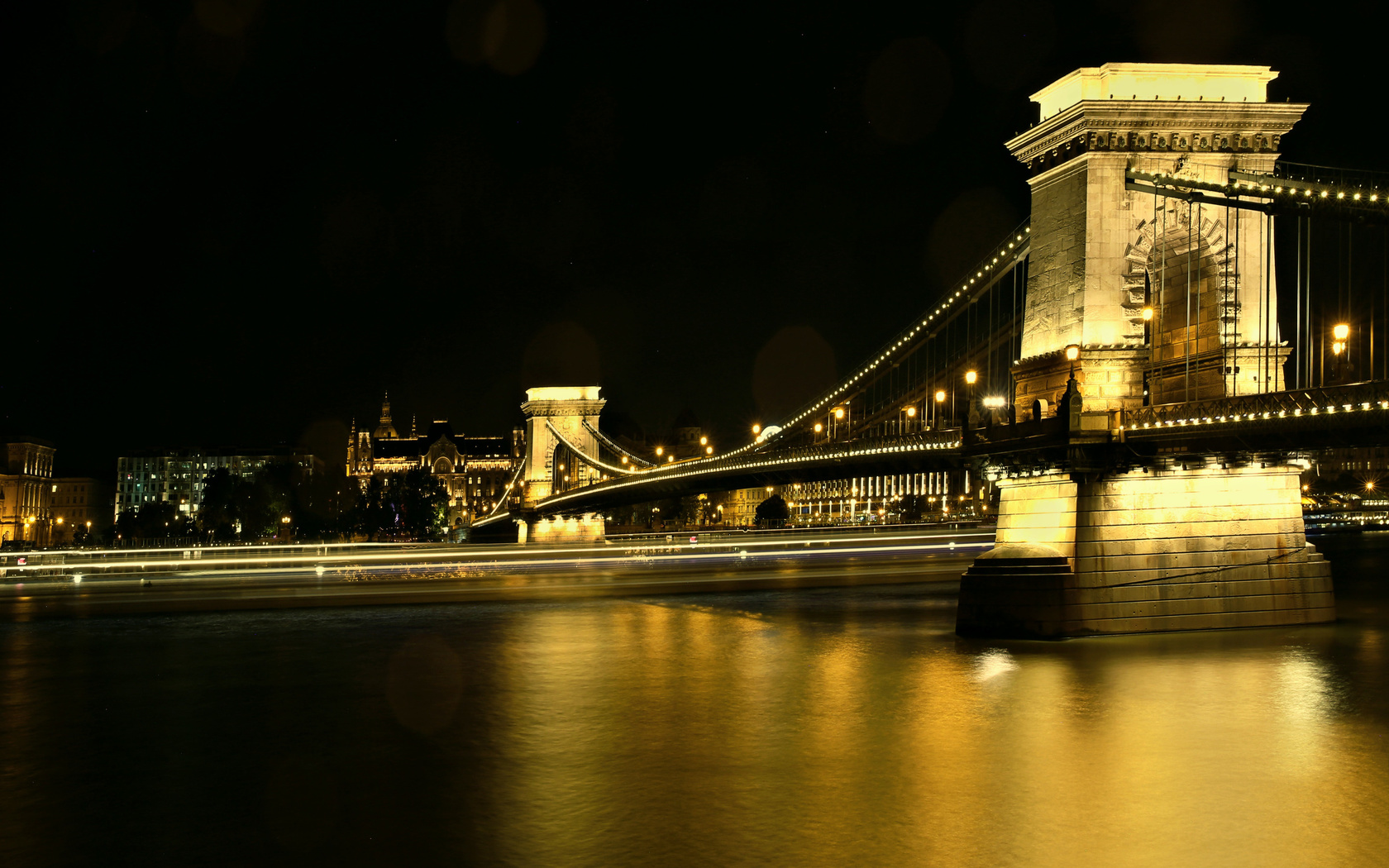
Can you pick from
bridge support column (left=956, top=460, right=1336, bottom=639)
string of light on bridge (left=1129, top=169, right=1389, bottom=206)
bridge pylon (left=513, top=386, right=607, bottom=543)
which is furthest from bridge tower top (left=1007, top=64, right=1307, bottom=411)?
bridge pylon (left=513, top=386, right=607, bottom=543)

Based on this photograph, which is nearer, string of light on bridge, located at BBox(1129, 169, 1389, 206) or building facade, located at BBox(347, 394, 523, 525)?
string of light on bridge, located at BBox(1129, 169, 1389, 206)

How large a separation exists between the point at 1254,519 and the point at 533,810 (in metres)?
14.7

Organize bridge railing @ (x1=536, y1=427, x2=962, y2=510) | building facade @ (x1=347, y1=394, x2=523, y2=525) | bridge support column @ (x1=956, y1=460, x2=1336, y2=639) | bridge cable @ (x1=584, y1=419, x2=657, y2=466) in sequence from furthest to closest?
building facade @ (x1=347, y1=394, x2=523, y2=525) < bridge cable @ (x1=584, y1=419, x2=657, y2=466) < bridge railing @ (x1=536, y1=427, x2=962, y2=510) < bridge support column @ (x1=956, y1=460, x2=1336, y2=639)

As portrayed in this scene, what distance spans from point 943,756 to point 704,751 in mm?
2852

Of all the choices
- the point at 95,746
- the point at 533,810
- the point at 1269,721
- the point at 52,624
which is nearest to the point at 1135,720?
the point at 1269,721

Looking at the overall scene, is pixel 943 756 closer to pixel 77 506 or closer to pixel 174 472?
pixel 77 506

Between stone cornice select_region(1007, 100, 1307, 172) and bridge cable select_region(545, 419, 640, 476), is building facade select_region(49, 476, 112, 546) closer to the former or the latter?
bridge cable select_region(545, 419, 640, 476)

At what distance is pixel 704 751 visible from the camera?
15773 mm

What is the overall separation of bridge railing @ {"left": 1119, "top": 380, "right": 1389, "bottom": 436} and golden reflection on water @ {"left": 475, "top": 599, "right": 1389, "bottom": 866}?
12.5ft

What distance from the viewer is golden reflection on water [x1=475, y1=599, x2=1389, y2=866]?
11.6 metres

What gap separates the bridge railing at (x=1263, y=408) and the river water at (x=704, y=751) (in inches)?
150

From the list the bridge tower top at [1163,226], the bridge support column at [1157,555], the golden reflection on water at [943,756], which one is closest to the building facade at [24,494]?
the golden reflection on water at [943,756]

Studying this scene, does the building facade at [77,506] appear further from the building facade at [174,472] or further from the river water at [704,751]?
the river water at [704,751]

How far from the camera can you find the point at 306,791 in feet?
45.1
